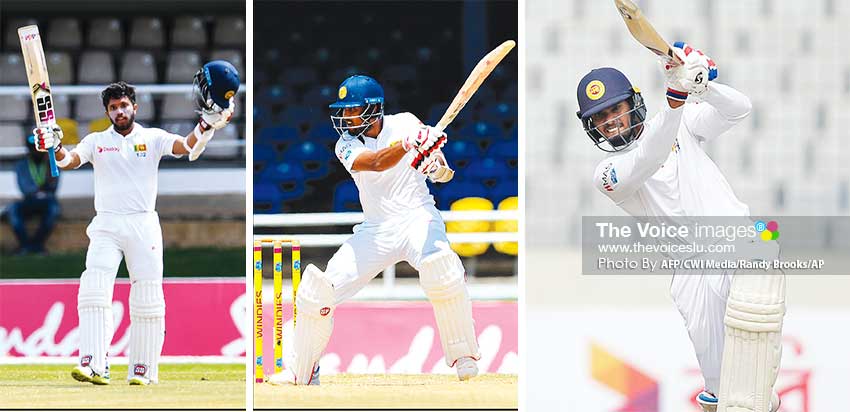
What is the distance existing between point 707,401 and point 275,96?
2024mm

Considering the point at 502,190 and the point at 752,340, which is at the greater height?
the point at 502,190

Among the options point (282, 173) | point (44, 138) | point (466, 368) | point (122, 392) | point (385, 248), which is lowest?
point (122, 392)

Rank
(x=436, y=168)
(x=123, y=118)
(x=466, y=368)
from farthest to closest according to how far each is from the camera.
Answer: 1. (x=123, y=118)
2. (x=466, y=368)
3. (x=436, y=168)

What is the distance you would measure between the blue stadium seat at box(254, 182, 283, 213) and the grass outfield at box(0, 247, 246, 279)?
2058 mm

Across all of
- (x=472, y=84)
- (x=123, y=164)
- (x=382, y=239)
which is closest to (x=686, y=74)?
(x=472, y=84)

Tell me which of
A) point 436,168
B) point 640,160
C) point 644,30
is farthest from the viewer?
point 436,168

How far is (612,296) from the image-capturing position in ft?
15.3

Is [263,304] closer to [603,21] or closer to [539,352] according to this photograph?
[539,352]

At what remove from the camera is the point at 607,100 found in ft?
15.1

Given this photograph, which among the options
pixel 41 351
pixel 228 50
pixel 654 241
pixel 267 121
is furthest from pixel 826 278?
pixel 228 50

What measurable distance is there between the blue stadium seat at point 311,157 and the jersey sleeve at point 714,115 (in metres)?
1.37

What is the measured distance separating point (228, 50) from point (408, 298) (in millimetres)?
2788

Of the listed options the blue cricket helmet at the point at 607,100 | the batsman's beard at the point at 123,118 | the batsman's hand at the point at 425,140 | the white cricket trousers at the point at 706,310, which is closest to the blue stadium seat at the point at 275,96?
the batsman's beard at the point at 123,118

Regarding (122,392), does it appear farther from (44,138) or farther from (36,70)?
(36,70)
